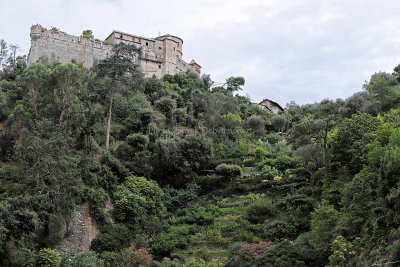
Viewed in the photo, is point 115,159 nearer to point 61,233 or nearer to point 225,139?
point 61,233

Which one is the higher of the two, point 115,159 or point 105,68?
point 105,68

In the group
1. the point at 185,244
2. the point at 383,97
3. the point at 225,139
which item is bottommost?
the point at 185,244

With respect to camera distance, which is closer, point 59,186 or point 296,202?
point 59,186

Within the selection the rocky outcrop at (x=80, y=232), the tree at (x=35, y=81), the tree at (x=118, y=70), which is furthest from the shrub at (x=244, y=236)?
the tree at (x=35, y=81)

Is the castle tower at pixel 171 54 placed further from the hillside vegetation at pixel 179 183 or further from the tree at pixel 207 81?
the hillside vegetation at pixel 179 183

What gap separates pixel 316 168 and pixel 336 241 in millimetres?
11989

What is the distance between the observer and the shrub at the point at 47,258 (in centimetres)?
1591

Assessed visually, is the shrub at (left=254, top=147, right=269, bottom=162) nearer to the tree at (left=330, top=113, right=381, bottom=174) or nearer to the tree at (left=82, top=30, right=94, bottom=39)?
the tree at (left=330, top=113, right=381, bottom=174)

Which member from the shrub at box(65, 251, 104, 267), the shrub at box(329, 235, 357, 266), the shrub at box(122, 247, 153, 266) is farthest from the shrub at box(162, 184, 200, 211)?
the shrub at box(329, 235, 357, 266)

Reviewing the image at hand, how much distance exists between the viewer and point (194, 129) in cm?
3856

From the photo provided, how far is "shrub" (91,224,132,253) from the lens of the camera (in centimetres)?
1923

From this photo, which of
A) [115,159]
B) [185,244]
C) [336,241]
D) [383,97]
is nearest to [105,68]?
[115,159]

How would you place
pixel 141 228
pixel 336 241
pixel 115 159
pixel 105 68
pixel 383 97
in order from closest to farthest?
pixel 336 241
pixel 141 228
pixel 115 159
pixel 105 68
pixel 383 97

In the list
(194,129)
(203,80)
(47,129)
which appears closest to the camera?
(47,129)
